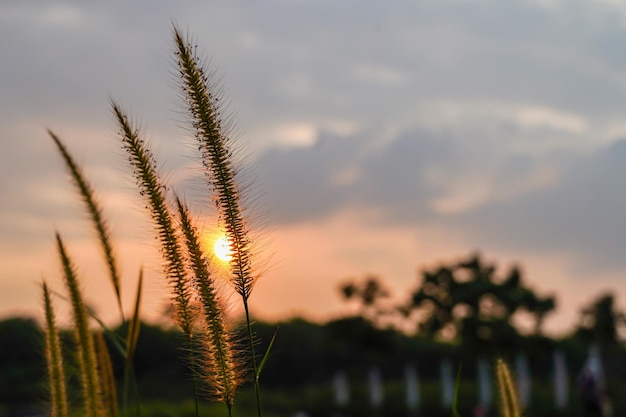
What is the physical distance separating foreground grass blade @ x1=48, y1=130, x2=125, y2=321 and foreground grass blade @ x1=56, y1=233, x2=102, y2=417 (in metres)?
0.10

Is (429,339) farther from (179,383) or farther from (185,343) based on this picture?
(185,343)

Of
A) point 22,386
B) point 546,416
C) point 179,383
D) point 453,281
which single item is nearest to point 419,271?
point 453,281

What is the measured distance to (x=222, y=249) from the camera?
2328 mm

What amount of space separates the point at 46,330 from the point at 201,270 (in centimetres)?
56

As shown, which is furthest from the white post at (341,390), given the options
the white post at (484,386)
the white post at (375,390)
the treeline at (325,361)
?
the white post at (484,386)

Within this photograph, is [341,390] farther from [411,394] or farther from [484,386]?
[484,386]

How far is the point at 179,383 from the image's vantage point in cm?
3070

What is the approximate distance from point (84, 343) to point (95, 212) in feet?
1.19

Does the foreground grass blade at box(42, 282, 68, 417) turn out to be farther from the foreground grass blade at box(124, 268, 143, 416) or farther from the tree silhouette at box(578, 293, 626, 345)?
the tree silhouette at box(578, 293, 626, 345)

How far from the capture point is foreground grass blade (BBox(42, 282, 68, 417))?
101 inches

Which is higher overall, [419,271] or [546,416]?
[419,271]

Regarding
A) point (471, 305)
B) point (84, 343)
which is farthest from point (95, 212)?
point (471, 305)

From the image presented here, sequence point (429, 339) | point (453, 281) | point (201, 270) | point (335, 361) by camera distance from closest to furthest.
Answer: point (201, 270), point (453, 281), point (335, 361), point (429, 339)

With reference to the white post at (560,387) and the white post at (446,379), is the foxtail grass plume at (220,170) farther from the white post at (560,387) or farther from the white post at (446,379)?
the white post at (446,379)
